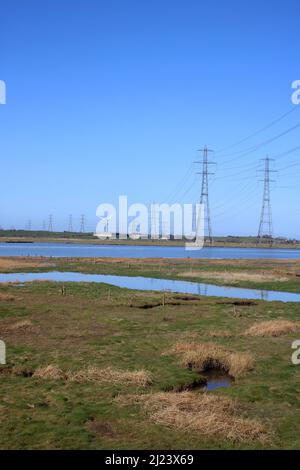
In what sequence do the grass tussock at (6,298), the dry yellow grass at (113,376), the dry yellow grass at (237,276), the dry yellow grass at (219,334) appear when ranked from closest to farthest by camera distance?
1. the dry yellow grass at (113,376)
2. the dry yellow grass at (219,334)
3. the grass tussock at (6,298)
4. the dry yellow grass at (237,276)

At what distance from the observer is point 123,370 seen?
19078 millimetres

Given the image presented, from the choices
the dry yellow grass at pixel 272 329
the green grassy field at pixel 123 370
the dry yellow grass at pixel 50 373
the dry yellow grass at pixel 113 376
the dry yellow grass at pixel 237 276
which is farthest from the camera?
the dry yellow grass at pixel 237 276

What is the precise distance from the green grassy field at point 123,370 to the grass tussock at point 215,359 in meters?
0.45

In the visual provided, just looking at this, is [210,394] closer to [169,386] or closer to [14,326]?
[169,386]

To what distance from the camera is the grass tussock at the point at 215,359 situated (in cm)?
2011

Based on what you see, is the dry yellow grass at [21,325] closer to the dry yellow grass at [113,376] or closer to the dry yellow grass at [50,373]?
the dry yellow grass at [50,373]

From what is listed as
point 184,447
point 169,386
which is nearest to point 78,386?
point 169,386

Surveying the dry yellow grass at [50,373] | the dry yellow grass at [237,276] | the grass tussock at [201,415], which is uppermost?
the grass tussock at [201,415]

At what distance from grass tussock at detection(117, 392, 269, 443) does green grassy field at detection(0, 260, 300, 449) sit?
120 millimetres

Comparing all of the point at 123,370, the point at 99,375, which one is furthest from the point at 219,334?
the point at 99,375

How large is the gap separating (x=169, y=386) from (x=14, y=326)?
528 inches

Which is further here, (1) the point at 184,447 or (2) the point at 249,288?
Result: (2) the point at 249,288

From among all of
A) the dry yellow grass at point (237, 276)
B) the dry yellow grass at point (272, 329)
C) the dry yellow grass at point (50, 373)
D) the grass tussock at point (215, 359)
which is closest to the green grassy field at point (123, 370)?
the dry yellow grass at point (50, 373)
